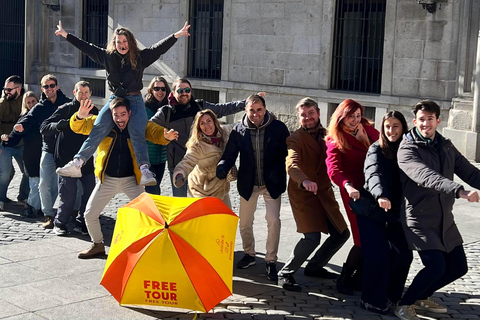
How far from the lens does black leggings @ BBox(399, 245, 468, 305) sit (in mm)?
5855

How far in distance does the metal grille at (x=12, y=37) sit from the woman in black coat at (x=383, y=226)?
18.7 meters

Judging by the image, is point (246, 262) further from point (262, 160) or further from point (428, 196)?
point (428, 196)

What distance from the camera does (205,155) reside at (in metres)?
7.52

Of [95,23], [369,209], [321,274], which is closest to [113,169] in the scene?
[321,274]

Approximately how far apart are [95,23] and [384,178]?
1628 centimetres

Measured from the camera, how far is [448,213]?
5.89m

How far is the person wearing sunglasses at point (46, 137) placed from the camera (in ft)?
30.5

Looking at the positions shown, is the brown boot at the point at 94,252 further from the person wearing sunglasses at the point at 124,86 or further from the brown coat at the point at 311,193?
the brown coat at the point at 311,193

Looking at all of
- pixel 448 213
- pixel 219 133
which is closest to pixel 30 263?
pixel 219 133

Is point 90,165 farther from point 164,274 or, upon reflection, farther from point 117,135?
point 164,274

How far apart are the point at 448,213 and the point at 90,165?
453 cm

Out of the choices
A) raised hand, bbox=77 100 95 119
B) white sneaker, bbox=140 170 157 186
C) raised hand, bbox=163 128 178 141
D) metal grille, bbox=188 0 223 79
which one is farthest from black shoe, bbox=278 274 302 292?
metal grille, bbox=188 0 223 79

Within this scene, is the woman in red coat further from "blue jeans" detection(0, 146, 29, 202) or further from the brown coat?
"blue jeans" detection(0, 146, 29, 202)

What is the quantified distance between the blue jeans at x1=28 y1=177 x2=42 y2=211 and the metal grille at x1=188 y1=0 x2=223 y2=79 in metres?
9.08
